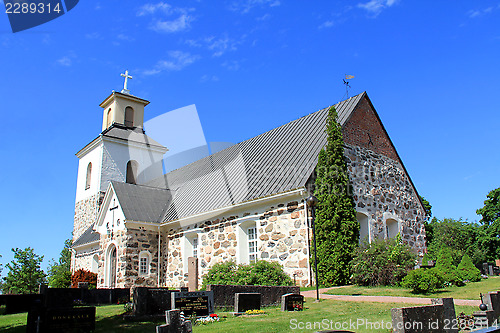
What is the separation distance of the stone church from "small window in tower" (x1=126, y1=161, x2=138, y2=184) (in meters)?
6.16

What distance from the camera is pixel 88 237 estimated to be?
1075 inches

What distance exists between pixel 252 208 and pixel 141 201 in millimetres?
8211

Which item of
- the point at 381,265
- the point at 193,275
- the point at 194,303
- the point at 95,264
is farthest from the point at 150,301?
the point at 95,264

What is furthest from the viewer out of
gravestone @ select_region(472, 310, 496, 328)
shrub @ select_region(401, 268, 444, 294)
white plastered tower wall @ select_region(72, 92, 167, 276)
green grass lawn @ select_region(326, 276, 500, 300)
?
white plastered tower wall @ select_region(72, 92, 167, 276)

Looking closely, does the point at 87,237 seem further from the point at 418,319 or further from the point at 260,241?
the point at 418,319

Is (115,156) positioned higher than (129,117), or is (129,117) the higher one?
(129,117)

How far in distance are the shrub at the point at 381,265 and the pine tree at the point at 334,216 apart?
1.49 ft

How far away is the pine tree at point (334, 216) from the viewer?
45.8 ft

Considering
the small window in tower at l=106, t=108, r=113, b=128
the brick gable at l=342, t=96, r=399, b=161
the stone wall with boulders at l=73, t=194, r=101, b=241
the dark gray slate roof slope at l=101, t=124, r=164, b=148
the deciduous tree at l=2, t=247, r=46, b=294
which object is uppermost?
the small window in tower at l=106, t=108, r=113, b=128

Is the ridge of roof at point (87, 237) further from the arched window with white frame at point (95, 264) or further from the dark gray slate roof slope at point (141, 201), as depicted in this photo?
the dark gray slate roof slope at point (141, 201)

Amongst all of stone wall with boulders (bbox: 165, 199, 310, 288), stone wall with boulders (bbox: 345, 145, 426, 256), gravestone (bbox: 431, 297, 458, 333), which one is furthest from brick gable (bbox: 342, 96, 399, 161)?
gravestone (bbox: 431, 297, 458, 333)

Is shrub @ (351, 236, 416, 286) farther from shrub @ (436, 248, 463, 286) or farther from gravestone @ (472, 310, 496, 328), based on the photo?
gravestone @ (472, 310, 496, 328)

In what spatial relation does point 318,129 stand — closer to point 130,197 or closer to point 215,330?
point 130,197

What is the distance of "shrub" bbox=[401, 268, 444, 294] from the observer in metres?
11.3
